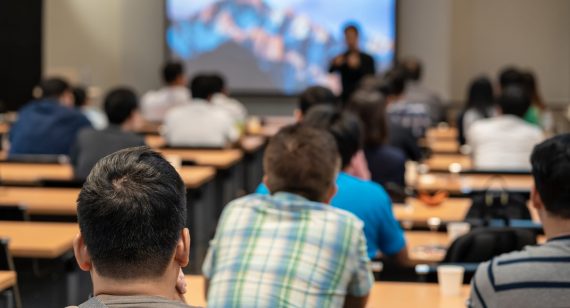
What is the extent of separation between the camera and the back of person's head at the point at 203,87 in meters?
8.87

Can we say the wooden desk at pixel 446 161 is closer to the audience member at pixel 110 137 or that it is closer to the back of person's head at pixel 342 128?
the audience member at pixel 110 137

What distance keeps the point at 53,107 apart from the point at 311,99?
251 cm

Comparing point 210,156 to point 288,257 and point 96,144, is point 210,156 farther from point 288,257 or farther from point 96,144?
point 288,257

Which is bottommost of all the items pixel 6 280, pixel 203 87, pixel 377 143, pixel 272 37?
pixel 6 280

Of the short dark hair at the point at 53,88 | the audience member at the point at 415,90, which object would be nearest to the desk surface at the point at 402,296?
the short dark hair at the point at 53,88

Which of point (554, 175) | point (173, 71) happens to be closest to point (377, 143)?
point (554, 175)

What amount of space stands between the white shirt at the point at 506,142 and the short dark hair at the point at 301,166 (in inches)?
143

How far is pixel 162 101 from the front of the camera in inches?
429

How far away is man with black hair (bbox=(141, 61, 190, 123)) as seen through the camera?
10.4m

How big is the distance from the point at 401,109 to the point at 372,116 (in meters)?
2.77

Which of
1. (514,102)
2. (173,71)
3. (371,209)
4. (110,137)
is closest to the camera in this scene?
(371,209)

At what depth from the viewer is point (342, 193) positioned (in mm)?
3742

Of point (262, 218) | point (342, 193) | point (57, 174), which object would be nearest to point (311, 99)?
point (57, 174)

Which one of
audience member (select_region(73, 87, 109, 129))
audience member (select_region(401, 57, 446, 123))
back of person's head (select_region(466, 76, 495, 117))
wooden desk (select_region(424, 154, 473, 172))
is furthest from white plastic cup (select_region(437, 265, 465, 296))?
audience member (select_region(401, 57, 446, 123))
